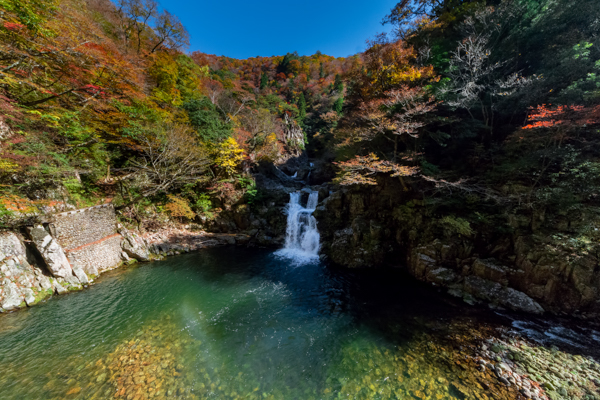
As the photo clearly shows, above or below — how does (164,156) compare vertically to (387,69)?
below

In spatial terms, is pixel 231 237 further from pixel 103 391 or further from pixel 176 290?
pixel 103 391

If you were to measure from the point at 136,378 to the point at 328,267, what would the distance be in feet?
29.1

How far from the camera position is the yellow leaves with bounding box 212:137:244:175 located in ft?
49.8

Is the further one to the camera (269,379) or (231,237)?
(231,237)

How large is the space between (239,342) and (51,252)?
8.84 meters

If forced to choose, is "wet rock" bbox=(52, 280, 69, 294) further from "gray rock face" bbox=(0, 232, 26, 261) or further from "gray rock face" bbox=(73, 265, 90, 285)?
"gray rock face" bbox=(0, 232, 26, 261)

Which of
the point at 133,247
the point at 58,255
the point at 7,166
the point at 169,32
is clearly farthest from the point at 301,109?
the point at 58,255

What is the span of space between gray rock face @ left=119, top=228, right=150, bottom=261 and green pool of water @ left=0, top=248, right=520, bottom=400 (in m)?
1.59

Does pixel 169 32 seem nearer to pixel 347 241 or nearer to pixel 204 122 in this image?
pixel 204 122

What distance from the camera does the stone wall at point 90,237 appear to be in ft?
28.1

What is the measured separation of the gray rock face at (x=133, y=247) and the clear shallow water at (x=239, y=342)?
1.96 m

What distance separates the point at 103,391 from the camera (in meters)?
4.36

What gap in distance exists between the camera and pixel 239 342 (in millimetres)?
6031

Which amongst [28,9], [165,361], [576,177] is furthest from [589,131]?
[28,9]
